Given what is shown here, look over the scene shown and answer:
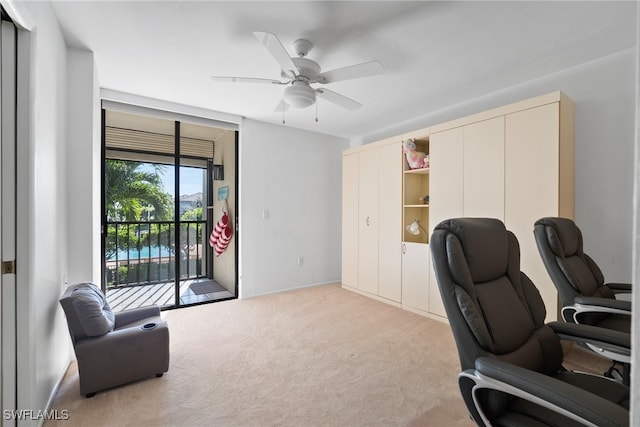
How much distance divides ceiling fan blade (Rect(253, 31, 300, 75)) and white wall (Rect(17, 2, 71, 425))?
113cm

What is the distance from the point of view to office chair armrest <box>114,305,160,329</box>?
232 cm

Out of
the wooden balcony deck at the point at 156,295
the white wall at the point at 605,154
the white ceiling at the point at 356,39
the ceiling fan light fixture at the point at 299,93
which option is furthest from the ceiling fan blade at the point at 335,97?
the wooden balcony deck at the point at 156,295

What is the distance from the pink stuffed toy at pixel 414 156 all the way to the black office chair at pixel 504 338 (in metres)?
2.18

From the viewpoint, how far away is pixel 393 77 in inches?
110

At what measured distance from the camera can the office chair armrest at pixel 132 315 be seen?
2.32m

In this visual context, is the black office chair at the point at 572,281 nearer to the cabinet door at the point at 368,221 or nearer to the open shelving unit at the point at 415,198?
the open shelving unit at the point at 415,198

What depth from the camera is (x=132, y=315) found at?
93.6 inches

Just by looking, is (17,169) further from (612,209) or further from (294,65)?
(612,209)

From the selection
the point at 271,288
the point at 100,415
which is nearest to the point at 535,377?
the point at 100,415

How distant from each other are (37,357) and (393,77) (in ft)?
10.8

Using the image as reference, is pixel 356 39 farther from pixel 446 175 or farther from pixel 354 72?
pixel 446 175

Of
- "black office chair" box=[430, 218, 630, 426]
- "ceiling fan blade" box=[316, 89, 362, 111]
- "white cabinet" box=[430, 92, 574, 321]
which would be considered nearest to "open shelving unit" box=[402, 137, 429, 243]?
"white cabinet" box=[430, 92, 574, 321]

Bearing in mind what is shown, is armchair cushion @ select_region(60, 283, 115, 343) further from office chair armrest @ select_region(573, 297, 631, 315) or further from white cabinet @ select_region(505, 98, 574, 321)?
white cabinet @ select_region(505, 98, 574, 321)

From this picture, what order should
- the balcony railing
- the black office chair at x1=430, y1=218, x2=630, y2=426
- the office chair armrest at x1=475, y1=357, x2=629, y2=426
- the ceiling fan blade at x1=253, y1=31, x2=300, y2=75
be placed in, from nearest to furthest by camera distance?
the office chair armrest at x1=475, y1=357, x2=629, y2=426 → the black office chair at x1=430, y1=218, x2=630, y2=426 → the ceiling fan blade at x1=253, y1=31, x2=300, y2=75 → the balcony railing
